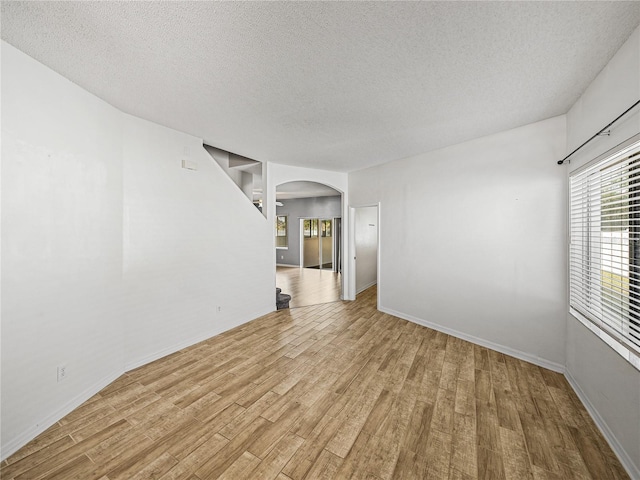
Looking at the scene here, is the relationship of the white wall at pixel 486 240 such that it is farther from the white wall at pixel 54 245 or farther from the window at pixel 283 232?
the window at pixel 283 232

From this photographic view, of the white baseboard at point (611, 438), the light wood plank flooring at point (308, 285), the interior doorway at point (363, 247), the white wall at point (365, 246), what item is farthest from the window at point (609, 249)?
the light wood plank flooring at point (308, 285)

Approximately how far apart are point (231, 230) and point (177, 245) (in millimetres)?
854

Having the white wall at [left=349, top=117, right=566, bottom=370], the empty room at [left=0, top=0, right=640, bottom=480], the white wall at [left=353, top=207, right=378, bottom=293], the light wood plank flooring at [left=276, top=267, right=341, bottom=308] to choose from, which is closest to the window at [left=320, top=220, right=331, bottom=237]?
the light wood plank flooring at [left=276, top=267, right=341, bottom=308]

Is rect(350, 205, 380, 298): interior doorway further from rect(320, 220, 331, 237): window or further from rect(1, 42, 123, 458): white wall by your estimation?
rect(1, 42, 123, 458): white wall

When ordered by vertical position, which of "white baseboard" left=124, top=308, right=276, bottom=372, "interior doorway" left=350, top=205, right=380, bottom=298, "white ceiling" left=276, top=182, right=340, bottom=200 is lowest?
"white baseboard" left=124, top=308, right=276, bottom=372

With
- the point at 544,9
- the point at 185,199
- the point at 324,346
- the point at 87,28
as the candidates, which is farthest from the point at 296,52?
the point at 324,346

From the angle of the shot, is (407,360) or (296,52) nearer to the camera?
(296,52)

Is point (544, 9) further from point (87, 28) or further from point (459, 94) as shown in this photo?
point (87, 28)

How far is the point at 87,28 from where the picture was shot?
4.95 ft

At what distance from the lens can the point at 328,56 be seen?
1.74 m

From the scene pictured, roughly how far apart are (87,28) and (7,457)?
9.18ft

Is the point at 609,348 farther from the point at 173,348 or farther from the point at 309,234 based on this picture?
the point at 309,234

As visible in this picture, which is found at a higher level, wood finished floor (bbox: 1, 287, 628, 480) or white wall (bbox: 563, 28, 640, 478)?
white wall (bbox: 563, 28, 640, 478)

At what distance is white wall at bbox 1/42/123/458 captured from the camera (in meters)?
1.70
